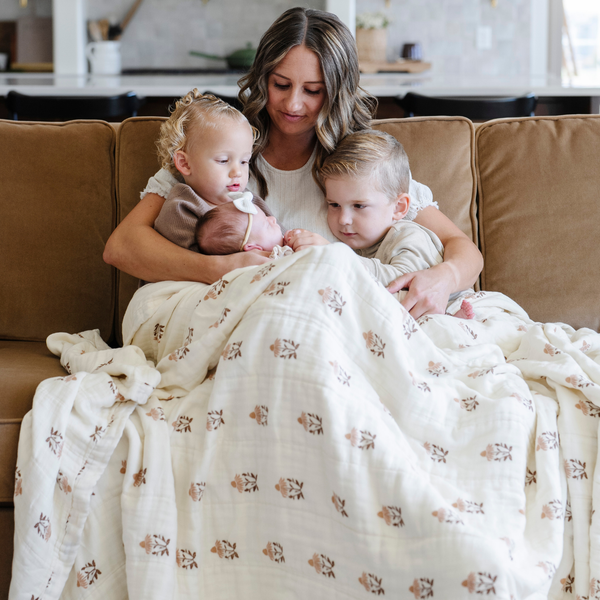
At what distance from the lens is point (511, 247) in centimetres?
165

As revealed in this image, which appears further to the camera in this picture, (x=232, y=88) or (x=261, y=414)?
(x=232, y=88)

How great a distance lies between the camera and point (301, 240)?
1404 mm

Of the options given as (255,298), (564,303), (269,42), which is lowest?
(564,303)

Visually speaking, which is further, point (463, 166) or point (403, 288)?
point (463, 166)

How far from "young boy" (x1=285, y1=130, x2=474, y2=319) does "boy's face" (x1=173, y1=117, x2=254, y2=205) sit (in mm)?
185

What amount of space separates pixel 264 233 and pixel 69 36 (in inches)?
131

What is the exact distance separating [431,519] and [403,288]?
630 millimetres

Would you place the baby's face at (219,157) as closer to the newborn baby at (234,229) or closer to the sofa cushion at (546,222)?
the newborn baby at (234,229)

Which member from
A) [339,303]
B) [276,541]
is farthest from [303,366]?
[276,541]

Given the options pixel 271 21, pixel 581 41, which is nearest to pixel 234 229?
pixel 271 21

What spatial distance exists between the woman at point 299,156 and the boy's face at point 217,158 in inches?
3.8

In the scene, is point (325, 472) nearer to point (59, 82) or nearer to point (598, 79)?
point (59, 82)

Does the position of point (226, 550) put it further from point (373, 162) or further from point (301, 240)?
point (373, 162)

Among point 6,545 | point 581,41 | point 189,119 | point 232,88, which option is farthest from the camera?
point 581,41
